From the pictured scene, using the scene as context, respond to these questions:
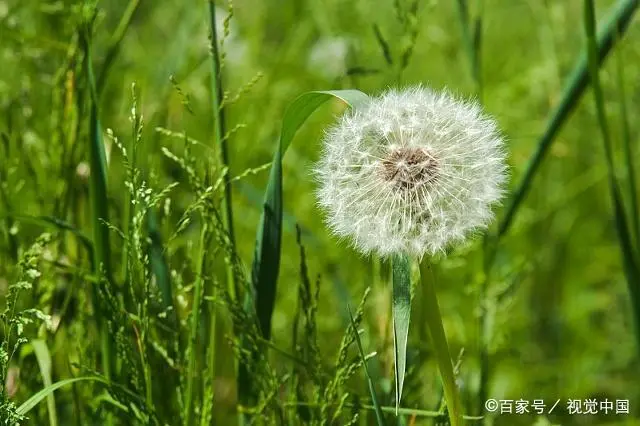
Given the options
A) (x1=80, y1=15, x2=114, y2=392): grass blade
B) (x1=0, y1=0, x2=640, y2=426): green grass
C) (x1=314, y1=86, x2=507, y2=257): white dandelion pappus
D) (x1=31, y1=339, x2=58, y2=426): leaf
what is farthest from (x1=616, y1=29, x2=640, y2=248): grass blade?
(x1=31, y1=339, x2=58, y2=426): leaf

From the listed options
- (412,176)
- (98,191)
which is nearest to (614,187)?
(412,176)

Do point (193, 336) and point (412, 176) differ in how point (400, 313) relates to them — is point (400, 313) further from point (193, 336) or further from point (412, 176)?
point (193, 336)

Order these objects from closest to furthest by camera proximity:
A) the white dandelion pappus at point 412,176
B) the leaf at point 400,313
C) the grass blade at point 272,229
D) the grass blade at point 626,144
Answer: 1. the leaf at point 400,313
2. the white dandelion pappus at point 412,176
3. the grass blade at point 272,229
4. the grass blade at point 626,144

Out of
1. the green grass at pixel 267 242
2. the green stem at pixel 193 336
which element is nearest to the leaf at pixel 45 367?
the green grass at pixel 267 242

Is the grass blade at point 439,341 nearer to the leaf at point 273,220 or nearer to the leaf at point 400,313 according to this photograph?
the leaf at point 400,313

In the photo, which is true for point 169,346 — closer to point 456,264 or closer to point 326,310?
point 456,264

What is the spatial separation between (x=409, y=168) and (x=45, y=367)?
0.61 m

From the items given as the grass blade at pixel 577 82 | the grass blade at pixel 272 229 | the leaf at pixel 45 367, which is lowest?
the leaf at pixel 45 367

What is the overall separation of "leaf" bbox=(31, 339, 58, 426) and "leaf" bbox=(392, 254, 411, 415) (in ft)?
1.81

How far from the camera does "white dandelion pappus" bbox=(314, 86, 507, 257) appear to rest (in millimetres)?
1104

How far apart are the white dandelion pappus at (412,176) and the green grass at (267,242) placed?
0.19 ft

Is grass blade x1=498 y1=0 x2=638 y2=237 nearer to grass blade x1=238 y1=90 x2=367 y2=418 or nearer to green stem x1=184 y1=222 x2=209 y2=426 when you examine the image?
grass blade x1=238 y1=90 x2=367 y2=418

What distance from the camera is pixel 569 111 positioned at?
59.4 inches

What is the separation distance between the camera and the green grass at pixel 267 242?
132cm
